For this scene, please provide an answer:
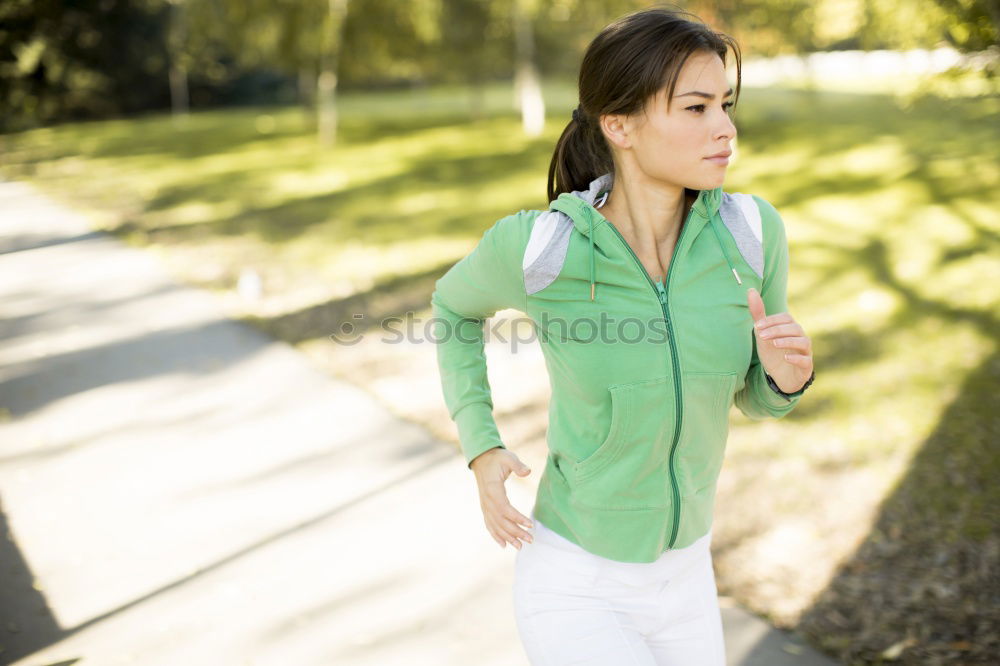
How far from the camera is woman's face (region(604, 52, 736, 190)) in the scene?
1880 millimetres

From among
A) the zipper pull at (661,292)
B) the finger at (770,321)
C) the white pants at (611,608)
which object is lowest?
the white pants at (611,608)

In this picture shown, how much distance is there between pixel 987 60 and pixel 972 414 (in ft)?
8.41

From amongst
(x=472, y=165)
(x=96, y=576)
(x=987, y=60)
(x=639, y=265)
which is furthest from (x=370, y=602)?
(x=472, y=165)

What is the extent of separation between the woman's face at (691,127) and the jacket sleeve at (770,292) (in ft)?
0.66

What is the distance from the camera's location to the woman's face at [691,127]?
1880 millimetres

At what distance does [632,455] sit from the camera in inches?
77.4

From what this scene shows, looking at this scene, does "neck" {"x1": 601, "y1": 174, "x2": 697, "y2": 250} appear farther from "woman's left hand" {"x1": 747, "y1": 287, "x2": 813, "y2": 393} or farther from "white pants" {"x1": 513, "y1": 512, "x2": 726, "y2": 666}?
"white pants" {"x1": 513, "y1": 512, "x2": 726, "y2": 666}

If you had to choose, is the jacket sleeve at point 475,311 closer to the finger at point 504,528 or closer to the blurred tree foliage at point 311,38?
the finger at point 504,528

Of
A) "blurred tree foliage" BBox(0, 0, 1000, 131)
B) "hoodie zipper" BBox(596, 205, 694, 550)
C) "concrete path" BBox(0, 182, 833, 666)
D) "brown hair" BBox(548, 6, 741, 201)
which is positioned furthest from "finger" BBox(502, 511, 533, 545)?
"blurred tree foliage" BBox(0, 0, 1000, 131)

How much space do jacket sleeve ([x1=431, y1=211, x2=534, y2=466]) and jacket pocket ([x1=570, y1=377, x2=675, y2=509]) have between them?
0.24 m

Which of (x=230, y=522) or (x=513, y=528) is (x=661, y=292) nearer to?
(x=513, y=528)

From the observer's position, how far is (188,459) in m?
5.23

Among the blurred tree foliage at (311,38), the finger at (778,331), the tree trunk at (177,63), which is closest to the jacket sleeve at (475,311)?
the finger at (778,331)

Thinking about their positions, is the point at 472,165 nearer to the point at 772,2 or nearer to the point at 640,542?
the point at 772,2
